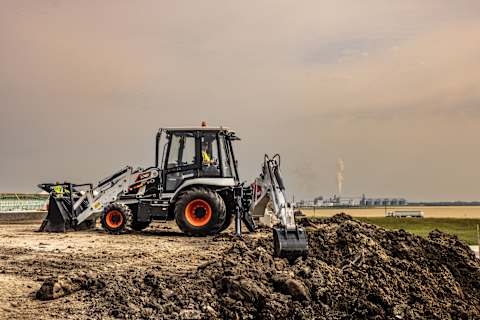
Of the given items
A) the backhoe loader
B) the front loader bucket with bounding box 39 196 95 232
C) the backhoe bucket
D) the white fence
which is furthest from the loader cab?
the white fence

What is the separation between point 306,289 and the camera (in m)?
6.52

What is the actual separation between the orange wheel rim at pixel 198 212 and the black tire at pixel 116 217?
1.88 metres

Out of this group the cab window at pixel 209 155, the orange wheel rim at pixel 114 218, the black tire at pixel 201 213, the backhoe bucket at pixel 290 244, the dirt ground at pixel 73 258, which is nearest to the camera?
the dirt ground at pixel 73 258

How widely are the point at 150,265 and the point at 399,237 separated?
434 cm

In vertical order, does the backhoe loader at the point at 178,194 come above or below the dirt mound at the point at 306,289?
above

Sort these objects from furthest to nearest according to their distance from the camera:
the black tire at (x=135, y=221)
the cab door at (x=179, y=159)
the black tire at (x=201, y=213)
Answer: the black tire at (x=135, y=221) < the cab door at (x=179, y=159) < the black tire at (x=201, y=213)

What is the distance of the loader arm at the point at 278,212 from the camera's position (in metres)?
8.34

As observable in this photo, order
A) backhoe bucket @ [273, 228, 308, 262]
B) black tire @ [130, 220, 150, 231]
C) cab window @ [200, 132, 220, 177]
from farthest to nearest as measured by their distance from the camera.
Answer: black tire @ [130, 220, 150, 231] < cab window @ [200, 132, 220, 177] < backhoe bucket @ [273, 228, 308, 262]

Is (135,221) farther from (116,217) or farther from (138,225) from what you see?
(116,217)

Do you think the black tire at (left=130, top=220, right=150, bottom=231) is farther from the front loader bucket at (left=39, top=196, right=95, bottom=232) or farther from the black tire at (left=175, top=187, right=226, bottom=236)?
the black tire at (left=175, top=187, right=226, bottom=236)

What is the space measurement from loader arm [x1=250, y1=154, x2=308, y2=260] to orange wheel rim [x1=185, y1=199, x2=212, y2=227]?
123 cm

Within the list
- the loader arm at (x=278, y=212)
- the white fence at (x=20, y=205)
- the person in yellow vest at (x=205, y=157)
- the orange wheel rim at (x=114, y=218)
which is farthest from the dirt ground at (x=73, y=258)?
the white fence at (x=20, y=205)

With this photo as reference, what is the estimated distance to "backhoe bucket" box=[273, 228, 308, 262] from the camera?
8297 millimetres

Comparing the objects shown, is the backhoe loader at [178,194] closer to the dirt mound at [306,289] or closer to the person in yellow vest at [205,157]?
the person in yellow vest at [205,157]
